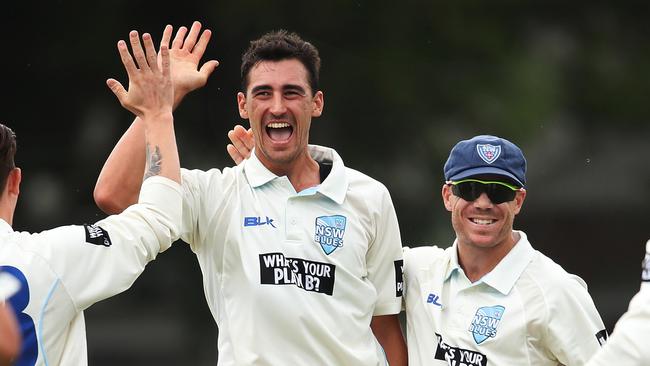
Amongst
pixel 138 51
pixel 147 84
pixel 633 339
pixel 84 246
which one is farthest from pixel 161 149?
pixel 633 339

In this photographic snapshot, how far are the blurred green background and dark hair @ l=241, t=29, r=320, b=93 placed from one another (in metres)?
4.89

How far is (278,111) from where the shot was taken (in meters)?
4.32

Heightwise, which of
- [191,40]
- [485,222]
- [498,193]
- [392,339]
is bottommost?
[392,339]

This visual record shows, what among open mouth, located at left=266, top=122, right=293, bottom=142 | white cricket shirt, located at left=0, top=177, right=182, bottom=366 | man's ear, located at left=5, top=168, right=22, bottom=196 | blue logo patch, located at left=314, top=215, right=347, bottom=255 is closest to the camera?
white cricket shirt, located at left=0, top=177, right=182, bottom=366

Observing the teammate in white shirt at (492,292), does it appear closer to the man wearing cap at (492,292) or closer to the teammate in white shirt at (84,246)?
the man wearing cap at (492,292)

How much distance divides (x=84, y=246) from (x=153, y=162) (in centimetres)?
42

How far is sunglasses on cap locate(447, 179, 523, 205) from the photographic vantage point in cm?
434

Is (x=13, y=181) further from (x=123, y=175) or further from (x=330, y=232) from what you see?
(x=330, y=232)

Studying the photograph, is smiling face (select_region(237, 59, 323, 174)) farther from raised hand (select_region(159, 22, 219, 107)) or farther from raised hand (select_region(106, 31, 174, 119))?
raised hand (select_region(106, 31, 174, 119))

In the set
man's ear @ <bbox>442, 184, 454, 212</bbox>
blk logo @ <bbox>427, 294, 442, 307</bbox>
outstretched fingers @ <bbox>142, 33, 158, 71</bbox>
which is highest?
outstretched fingers @ <bbox>142, 33, 158, 71</bbox>

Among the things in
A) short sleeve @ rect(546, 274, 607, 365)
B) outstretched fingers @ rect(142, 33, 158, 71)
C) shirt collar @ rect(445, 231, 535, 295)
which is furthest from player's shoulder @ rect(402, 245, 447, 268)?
outstretched fingers @ rect(142, 33, 158, 71)

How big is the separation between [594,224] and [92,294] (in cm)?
750

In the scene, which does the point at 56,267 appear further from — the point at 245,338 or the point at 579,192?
the point at 579,192

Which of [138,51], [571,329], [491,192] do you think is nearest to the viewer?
[138,51]
